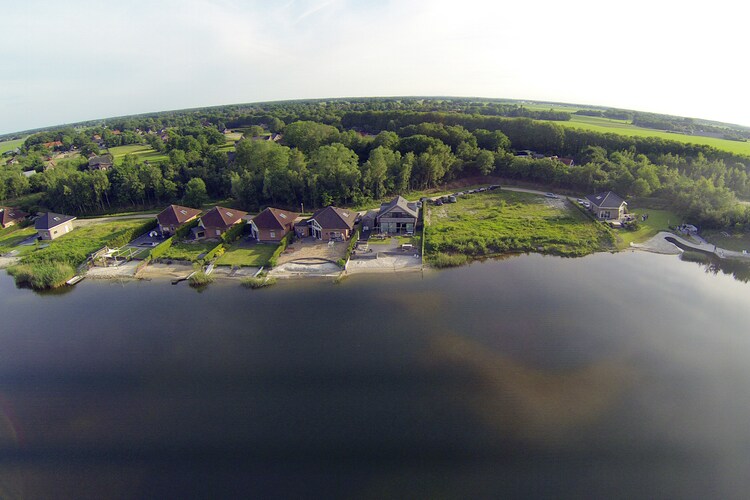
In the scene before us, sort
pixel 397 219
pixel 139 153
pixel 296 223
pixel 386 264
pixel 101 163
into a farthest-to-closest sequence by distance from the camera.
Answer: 1. pixel 139 153
2. pixel 101 163
3. pixel 296 223
4. pixel 397 219
5. pixel 386 264

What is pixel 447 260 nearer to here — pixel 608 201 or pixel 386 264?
pixel 386 264

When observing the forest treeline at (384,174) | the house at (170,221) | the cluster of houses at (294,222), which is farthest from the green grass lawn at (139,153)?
the house at (170,221)

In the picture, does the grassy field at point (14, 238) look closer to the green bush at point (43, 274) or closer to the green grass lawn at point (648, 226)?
the green bush at point (43, 274)

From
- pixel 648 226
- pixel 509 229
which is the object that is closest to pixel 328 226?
pixel 509 229

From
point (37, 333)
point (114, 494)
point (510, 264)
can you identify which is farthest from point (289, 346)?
point (510, 264)

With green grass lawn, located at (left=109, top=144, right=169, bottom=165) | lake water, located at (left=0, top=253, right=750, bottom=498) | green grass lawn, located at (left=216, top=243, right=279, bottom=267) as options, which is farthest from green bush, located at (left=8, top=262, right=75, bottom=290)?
green grass lawn, located at (left=109, top=144, right=169, bottom=165)
